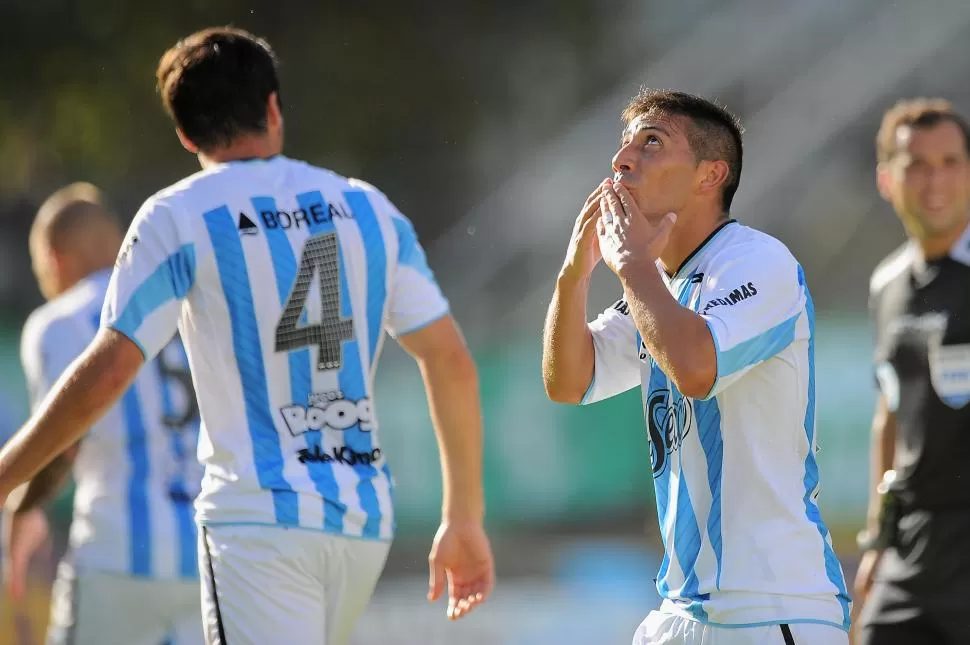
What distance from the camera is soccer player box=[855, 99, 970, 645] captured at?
17.4 feet

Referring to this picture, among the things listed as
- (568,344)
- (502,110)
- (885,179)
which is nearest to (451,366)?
(568,344)

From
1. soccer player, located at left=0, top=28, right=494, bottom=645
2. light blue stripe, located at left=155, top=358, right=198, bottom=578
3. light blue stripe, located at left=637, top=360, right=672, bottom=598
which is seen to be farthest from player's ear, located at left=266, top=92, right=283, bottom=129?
light blue stripe, located at left=155, top=358, right=198, bottom=578

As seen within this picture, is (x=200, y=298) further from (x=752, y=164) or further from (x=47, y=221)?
(x=752, y=164)

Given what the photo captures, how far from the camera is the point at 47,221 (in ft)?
21.2

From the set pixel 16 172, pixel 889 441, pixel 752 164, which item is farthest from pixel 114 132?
pixel 889 441

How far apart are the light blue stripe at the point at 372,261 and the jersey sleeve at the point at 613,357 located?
0.62 metres

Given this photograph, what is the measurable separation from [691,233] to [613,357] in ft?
1.36

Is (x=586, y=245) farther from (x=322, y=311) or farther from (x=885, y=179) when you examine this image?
(x=885, y=179)

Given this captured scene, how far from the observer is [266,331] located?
13.1 feet

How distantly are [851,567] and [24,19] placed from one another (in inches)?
612

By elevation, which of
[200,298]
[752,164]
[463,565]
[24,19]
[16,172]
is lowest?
[463,565]

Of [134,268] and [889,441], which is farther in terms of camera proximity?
[889,441]

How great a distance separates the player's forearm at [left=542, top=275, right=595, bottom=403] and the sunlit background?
9.45 meters

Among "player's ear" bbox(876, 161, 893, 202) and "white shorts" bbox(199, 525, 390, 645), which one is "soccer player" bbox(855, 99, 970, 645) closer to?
"player's ear" bbox(876, 161, 893, 202)
